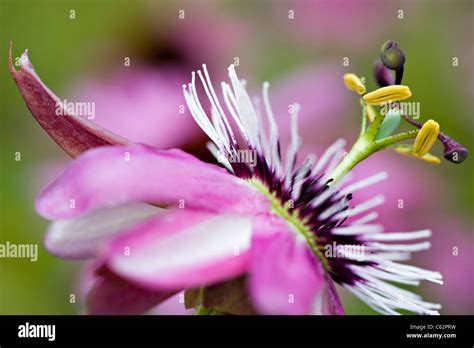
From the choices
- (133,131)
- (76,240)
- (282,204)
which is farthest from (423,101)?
(76,240)

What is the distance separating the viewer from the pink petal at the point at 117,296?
30.3 inches

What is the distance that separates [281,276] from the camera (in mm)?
711

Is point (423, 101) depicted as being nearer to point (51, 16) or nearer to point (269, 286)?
point (51, 16)

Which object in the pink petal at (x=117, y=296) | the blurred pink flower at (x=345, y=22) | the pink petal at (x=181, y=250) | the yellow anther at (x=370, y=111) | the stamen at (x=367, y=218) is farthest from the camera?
the blurred pink flower at (x=345, y=22)

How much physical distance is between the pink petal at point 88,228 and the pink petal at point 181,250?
5 cm

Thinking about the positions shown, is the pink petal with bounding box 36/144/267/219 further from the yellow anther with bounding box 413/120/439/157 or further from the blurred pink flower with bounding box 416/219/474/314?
the blurred pink flower with bounding box 416/219/474/314

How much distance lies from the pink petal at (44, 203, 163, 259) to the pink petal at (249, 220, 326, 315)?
0.11 metres

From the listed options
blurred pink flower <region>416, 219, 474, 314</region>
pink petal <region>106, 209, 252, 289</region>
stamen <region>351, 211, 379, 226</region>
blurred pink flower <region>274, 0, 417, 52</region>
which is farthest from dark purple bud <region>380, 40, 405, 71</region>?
blurred pink flower <region>274, 0, 417, 52</region>

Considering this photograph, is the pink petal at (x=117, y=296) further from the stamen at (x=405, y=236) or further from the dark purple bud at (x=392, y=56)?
the dark purple bud at (x=392, y=56)

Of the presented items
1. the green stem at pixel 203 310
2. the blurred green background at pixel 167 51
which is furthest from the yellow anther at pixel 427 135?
the blurred green background at pixel 167 51

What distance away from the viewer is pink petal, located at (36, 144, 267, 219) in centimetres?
72

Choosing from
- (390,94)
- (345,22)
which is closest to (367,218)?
(390,94)

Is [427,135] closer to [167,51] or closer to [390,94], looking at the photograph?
[390,94]

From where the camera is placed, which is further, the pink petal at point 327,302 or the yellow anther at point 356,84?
the yellow anther at point 356,84
